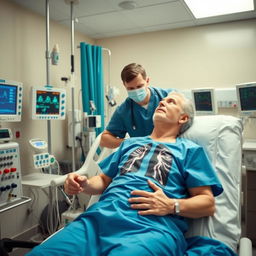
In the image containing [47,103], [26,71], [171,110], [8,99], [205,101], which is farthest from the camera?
[205,101]

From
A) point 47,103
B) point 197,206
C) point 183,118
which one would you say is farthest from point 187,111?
point 47,103

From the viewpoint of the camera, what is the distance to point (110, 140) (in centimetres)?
176

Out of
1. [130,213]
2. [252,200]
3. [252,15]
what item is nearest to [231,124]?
[130,213]

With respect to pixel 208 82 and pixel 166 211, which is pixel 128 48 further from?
pixel 166 211

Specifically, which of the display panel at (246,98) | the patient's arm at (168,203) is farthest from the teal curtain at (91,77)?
the patient's arm at (168,203)

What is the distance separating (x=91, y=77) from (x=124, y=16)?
681 millimetres

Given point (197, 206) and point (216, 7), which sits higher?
point (216, 7)

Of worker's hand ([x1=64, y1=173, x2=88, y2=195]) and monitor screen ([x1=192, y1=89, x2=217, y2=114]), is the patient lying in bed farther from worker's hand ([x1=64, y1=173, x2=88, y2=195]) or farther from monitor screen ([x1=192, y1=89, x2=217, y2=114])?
monitor screen ([x1=192, y1=89, x2=217, y2=114])

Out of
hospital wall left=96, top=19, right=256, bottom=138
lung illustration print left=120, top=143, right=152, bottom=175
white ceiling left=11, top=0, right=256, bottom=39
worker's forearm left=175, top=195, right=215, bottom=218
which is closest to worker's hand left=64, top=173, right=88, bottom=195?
lung illustration print left=120, top=143, right=152, bottom=175

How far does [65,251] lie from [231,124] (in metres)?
1.01

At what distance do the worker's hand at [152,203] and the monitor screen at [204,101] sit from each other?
176cm

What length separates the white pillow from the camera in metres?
1.15

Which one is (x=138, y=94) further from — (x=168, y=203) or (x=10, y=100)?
(x=10, y=100)

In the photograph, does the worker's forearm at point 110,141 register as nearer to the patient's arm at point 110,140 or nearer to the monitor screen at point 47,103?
the patient's arm at point 110,140
